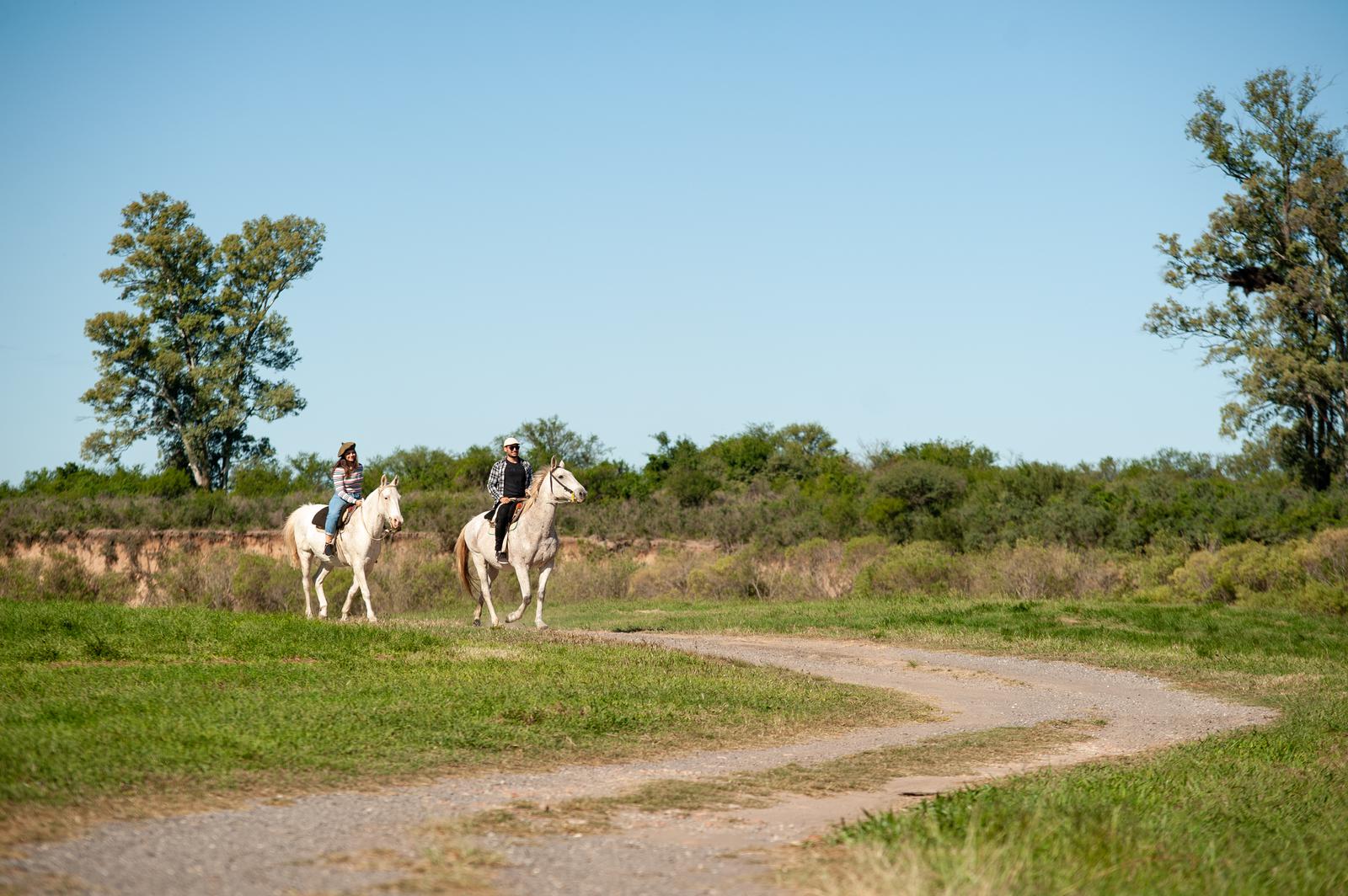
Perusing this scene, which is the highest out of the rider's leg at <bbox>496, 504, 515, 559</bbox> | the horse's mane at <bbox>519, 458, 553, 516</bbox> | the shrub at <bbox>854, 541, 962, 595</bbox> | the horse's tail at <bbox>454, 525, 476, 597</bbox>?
the horse's mane at <bbox>519, 458, 553, 516</bbox>

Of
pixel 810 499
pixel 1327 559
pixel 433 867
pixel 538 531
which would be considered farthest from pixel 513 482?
pixel 810 499

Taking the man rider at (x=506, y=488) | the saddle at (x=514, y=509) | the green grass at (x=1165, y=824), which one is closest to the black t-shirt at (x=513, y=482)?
the man rider at (x=506, y=488)

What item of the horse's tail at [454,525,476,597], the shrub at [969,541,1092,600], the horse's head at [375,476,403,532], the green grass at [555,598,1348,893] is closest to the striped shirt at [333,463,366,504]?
the horse's head at [375,476,403,532]

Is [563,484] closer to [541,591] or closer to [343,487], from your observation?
[541,591]

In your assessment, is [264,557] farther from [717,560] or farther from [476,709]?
[476,709]

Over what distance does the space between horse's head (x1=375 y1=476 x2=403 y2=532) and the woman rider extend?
974 mm

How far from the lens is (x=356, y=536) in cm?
2083

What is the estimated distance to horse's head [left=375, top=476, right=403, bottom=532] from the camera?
19766 mm

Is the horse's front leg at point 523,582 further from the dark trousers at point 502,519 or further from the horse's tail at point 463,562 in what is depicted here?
the horse's tail at point 463,562

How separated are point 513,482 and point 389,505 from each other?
208cm

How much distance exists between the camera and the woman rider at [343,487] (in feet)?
69.4

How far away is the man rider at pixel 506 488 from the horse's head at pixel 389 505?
5.26 ft

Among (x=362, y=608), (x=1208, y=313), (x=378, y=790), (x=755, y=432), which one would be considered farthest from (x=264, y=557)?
(x=755, y=432)

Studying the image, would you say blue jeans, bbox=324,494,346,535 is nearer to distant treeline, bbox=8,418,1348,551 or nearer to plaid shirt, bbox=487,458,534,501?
plaid shirt, bbox=487,458,534,501
